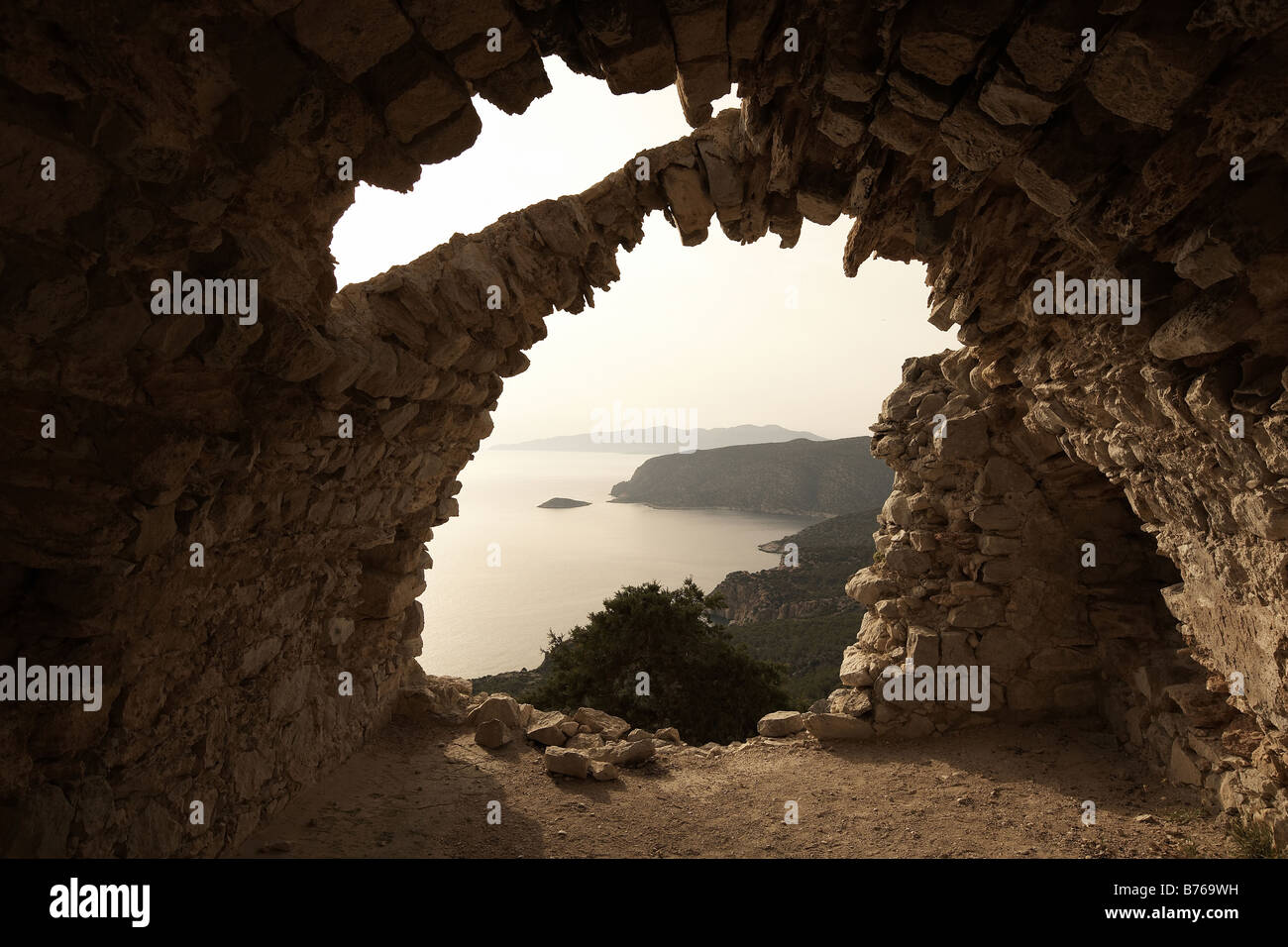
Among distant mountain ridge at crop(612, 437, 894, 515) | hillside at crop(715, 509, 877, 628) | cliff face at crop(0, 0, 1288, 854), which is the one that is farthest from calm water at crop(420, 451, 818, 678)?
distant mountain ridge at crop(612, 437, 894, 515)

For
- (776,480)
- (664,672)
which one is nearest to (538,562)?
(664,672)

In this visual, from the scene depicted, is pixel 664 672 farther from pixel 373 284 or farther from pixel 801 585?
pixel 801 585

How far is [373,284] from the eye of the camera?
14.5ft

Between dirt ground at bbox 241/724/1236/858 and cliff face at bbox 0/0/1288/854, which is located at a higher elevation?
cliff face at bbox 0/0/1288/854

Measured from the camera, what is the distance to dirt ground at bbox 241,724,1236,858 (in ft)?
13.4

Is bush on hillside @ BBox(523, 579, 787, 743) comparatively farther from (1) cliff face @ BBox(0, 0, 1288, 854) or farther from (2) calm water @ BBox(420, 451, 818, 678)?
(1) cliff face @ BBox(0, 0, 1288, 854)

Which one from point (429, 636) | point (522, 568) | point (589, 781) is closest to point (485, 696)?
point (589, 781)

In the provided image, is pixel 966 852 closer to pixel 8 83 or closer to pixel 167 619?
pixel 167 619

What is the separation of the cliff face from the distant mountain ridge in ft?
89.1

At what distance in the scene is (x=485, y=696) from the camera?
22.7 ft

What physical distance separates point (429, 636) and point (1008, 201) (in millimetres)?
9515

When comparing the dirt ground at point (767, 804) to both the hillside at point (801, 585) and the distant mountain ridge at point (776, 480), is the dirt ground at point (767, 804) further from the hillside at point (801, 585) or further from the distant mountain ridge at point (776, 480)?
the distant mountain ridge at point (776, 480)

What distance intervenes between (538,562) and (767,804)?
1074 centimetres

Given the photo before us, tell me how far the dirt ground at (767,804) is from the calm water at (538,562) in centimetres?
251
